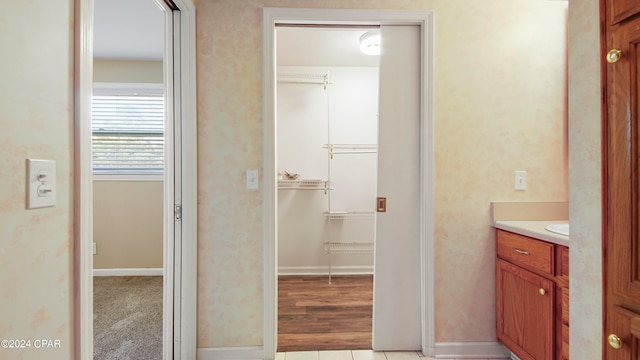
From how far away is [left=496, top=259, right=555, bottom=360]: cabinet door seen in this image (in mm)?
1412

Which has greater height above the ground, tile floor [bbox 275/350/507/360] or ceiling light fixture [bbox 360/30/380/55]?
ceiling light fixture [bbox 360/30/380/55]

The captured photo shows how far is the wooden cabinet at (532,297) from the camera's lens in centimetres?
135

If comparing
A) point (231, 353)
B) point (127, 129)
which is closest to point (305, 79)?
point (127, 129)

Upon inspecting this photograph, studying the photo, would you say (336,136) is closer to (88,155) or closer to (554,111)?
(554,111)

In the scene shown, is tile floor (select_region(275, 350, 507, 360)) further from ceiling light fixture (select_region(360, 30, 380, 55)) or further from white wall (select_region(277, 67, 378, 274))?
ceiling light fixture (select_region(360, 30, 380, 55))

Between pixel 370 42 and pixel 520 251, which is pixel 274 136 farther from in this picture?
pixel 520 251

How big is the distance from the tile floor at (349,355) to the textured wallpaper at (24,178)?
1.34 m

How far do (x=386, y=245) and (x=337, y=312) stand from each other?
0.96m

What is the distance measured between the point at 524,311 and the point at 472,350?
455mm

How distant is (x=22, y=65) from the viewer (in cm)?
66

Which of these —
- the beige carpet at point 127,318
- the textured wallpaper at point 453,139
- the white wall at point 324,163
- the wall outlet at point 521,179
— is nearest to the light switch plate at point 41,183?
the textured wallpaper at point 453,139

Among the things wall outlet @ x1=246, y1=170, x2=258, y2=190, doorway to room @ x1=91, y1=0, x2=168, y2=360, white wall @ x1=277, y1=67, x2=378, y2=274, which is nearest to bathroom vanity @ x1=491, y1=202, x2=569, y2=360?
wall outlet @ x1=246, y1=170, x2=258, y2=190

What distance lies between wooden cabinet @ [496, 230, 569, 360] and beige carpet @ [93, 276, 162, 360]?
2.20 metres

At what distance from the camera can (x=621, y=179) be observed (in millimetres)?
790
